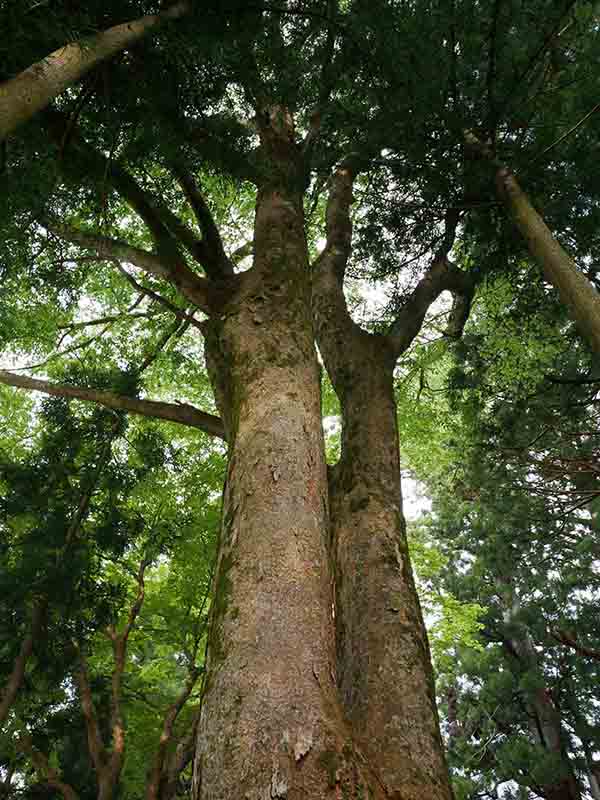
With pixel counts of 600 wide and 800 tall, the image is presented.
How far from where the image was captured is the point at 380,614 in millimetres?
2416

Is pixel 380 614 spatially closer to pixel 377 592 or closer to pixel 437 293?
pixel 377 592

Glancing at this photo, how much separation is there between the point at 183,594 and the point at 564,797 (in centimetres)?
817

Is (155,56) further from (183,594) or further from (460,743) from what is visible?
(460,743)

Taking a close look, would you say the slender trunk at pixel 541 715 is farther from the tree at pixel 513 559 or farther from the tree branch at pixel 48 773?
the tree branch at pixel 48 773

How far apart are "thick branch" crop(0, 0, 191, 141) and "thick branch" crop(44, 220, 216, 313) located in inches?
51.7

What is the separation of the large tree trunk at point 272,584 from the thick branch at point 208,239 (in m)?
0.60

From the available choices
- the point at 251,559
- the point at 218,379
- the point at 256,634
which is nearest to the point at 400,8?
the point at 218,379

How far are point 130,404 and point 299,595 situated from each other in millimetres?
2201

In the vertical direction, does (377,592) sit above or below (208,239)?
below

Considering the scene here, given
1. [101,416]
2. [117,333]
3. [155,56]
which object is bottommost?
[101,416]

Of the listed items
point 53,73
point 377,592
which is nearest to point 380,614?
point 377,592

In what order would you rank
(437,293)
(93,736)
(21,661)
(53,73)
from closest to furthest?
(53,73)
(21,661)
(93,736)
(437,293)

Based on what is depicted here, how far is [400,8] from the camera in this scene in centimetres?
402

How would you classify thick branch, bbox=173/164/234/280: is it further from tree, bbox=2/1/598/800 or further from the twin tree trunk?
the twin tree trunk
